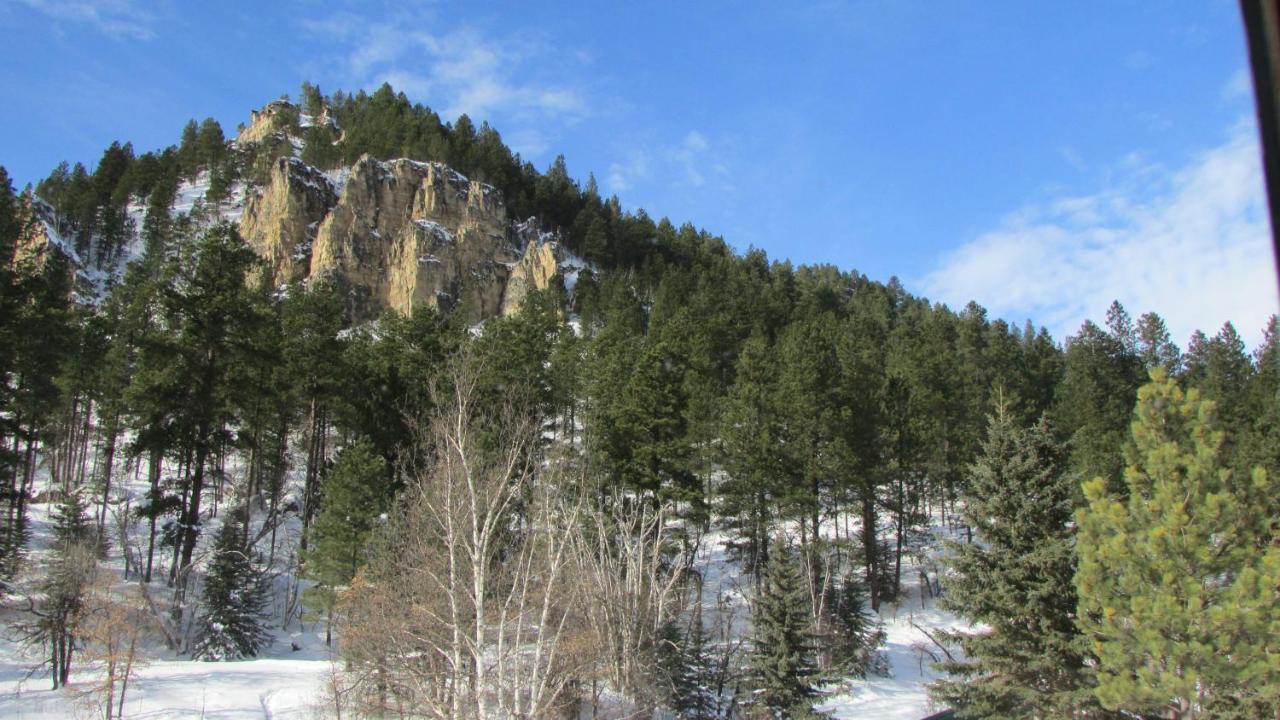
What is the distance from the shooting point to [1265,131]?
2.11 m

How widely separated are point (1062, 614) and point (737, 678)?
26.0ft

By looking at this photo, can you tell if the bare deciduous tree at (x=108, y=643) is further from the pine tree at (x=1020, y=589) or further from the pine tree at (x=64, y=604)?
the pine tree at (x=1020, y=589)

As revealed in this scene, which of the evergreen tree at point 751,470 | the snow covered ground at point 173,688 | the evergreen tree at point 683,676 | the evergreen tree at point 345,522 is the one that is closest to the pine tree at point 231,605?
the snow covered ground at point 173,688

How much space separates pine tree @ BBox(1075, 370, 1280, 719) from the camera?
1397cm

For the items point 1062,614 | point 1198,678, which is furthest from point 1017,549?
point 1198,678

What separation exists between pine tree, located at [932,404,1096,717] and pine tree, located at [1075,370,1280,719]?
108cm

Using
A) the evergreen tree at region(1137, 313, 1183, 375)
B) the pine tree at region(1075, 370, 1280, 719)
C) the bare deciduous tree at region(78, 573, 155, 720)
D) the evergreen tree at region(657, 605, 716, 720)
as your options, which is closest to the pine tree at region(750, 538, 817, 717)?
the evergreen tree at region(657, 605, 716, 720)

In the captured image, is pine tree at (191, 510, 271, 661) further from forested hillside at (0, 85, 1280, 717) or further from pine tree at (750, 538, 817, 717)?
pine tree at (750, 538, 817, 717)

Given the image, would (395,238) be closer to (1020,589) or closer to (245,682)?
(245,682)

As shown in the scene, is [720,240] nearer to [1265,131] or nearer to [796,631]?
[796,631]

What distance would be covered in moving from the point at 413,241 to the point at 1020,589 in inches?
3317

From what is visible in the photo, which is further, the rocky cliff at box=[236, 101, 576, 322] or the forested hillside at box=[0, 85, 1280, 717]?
the rocky cliff at box=[236, 101, 576, 322]

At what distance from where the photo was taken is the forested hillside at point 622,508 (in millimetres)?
15078

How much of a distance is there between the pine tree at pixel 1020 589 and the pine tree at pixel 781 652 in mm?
3225
